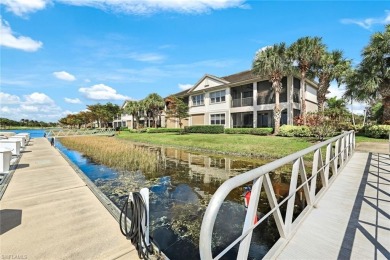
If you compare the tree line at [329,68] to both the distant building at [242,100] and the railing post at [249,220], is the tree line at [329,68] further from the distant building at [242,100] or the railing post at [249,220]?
the railing post at [249,220]

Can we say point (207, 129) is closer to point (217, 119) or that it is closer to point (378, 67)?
point (217, 119)

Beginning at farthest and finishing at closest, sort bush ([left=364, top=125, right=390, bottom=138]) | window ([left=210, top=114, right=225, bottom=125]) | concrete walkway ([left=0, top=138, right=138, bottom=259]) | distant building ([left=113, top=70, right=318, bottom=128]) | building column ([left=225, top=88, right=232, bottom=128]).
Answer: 1. window ([left=210, top=114, right=225, bottom=125])
2. building column ([left=225, top=88, right=232, bottom=128])
3. distant building ([left=113, top=70, right=318, bottom=128])
4. bush ([left=364, top=125, right=390, bottom=138])
5. concrete walkway ([left=0, top=138, right=138, bottom=259])

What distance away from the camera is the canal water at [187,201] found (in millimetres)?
4273

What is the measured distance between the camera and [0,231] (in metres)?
3.70

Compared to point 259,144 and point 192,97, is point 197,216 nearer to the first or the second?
point 259,144

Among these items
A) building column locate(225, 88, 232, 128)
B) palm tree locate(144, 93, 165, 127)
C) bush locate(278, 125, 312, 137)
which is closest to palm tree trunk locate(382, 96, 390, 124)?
bush locate(278, 125, 312, 137)

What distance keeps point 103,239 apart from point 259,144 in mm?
14626

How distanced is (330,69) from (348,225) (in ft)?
76.6

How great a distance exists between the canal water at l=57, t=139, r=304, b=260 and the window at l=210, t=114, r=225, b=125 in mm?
18511

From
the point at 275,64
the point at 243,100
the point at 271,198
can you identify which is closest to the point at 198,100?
the point at 243,100

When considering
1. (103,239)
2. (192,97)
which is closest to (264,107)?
(192,97)

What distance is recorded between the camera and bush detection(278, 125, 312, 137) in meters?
18.5

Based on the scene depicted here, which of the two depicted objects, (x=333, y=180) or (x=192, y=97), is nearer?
(x=333, y=180)

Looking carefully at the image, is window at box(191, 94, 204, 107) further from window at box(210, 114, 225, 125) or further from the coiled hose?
the coiled hose
